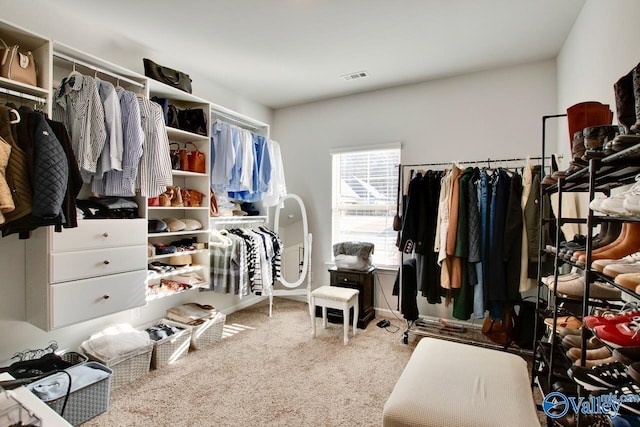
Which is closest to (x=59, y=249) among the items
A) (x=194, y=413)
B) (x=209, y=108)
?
(x=194, y=413)

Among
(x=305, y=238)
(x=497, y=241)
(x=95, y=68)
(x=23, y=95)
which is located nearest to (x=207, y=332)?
(x=305, y=238)

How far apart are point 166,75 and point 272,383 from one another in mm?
2578

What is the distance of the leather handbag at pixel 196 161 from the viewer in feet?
9.55

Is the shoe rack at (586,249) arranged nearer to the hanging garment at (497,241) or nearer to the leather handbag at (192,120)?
the hanging garment at (497,241)

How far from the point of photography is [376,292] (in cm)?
369

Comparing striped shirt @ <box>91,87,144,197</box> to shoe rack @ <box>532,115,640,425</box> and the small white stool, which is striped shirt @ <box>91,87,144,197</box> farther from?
shoe rack @ <box>532,115,640,425</box>

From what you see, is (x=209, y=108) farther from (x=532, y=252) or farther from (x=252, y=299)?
(x=532, y=252)

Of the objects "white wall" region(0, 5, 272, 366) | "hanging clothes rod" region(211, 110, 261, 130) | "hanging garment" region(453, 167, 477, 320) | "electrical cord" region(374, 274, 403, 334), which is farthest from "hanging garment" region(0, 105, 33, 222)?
"electrical cord" region(374, 274, 403, 334)

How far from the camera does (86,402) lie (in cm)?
183

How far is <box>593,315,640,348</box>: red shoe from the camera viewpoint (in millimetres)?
901

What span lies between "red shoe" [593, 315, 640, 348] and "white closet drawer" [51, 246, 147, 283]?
103 inches

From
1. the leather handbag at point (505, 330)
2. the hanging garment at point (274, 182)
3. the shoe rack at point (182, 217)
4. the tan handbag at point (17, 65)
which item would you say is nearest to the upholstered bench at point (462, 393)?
the leather handbag at point (505, 330)

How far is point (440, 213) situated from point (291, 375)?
1.72m

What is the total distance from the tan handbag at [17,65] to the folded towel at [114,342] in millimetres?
1707
